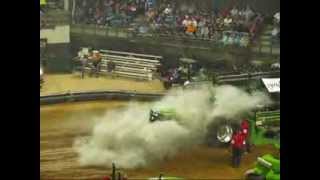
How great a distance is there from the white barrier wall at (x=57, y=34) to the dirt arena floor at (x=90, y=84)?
0.13 metres

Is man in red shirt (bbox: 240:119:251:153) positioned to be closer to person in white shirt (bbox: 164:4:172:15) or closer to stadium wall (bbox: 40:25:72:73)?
person in white shirt (bbox: 164:4:172:15)

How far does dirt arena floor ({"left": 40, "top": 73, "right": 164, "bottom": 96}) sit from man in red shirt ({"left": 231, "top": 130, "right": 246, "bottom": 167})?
0.34 metres

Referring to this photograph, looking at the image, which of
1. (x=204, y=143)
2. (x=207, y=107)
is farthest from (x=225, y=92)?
(x=204, y=143)

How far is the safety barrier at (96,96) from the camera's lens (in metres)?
1.92

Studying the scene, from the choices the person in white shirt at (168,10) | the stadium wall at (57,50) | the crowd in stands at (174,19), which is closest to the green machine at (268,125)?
the crowd in stands at (174,19)

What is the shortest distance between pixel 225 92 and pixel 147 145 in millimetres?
362

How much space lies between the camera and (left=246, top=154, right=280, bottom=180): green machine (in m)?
1.98

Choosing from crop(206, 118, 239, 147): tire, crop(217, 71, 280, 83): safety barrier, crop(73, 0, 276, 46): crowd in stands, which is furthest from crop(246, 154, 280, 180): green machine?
crop(73, 0, 276, 46): crowd in stands
